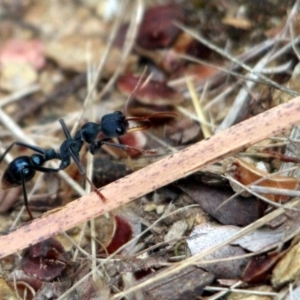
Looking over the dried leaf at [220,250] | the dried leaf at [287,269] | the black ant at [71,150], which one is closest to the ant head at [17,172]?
the black ant at [71,150]

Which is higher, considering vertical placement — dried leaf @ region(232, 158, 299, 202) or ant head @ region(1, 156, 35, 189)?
ant head @ region(1, 156, 35, 189)

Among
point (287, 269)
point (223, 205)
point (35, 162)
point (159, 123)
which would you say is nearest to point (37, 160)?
point (35, 162)

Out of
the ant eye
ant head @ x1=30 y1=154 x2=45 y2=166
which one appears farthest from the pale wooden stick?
ant head @ x1=30 y1=154 x2=45 y2=166

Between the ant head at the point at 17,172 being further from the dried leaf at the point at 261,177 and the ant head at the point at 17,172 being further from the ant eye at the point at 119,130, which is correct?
the dried leaf at the point at 261,177

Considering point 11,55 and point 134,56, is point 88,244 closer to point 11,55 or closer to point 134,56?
point 134,56

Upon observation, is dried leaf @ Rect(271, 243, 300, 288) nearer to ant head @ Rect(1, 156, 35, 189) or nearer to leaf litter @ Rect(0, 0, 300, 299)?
leaf litter @ Rect(0, 0, 300, 299)

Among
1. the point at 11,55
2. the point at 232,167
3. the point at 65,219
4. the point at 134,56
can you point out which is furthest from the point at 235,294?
the point at 11,55
